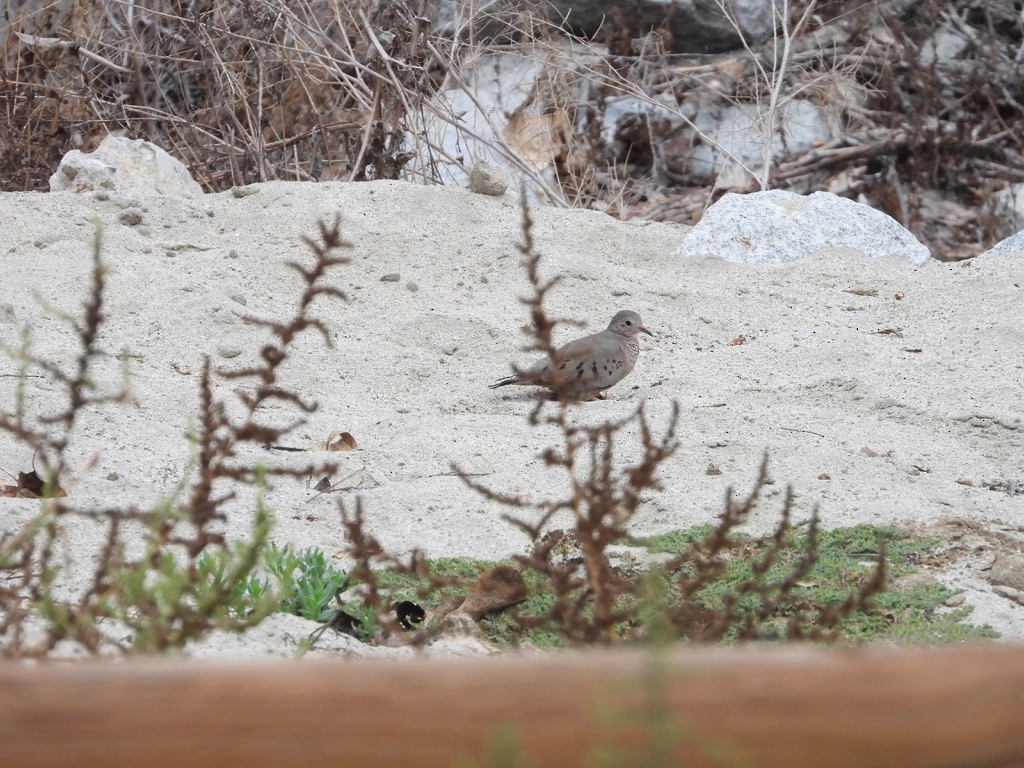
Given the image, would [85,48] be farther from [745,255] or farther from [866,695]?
[866,695]

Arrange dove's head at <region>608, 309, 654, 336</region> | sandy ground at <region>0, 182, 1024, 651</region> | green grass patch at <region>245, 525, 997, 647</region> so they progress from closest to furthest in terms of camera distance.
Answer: green grass patch at <region>245, 525, 997, 647</region> < sandy ground at <region>0, 182, 1024, 651</region> < dove's head at <region>608, 309, 654, 336</region>

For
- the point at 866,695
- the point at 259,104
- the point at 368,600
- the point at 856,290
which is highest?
the point at 259,104

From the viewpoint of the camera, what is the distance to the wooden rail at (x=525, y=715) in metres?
0.97

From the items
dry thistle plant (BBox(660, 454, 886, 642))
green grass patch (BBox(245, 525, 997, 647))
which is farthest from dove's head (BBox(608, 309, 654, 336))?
green grass patch (BBox(245, 525, 997, 647))

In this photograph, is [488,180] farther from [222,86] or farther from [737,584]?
[737,584]

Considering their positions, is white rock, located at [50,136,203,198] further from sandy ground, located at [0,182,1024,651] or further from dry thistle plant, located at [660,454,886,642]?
dry thistle plant, located at [660,454,886,642]

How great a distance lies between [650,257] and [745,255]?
54cm

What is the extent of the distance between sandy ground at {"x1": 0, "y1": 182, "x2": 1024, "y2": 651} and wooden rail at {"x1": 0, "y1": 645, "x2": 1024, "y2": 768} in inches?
85.2

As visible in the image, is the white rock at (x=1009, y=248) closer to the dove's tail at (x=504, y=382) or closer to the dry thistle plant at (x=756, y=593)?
the dove's tail at (x=504, y=382)

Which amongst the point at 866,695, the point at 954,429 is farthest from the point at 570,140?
the point at 866,695

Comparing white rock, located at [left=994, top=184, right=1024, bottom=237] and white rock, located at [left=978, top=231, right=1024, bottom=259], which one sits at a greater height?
white rock, located at [left=994, top=184, right=1024, bottom=237]

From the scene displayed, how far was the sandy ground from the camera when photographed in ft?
12.6

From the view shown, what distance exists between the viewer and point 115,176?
6.94m

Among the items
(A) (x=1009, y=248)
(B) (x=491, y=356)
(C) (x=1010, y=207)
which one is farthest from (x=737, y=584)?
(C) (x=1010, y=207)
